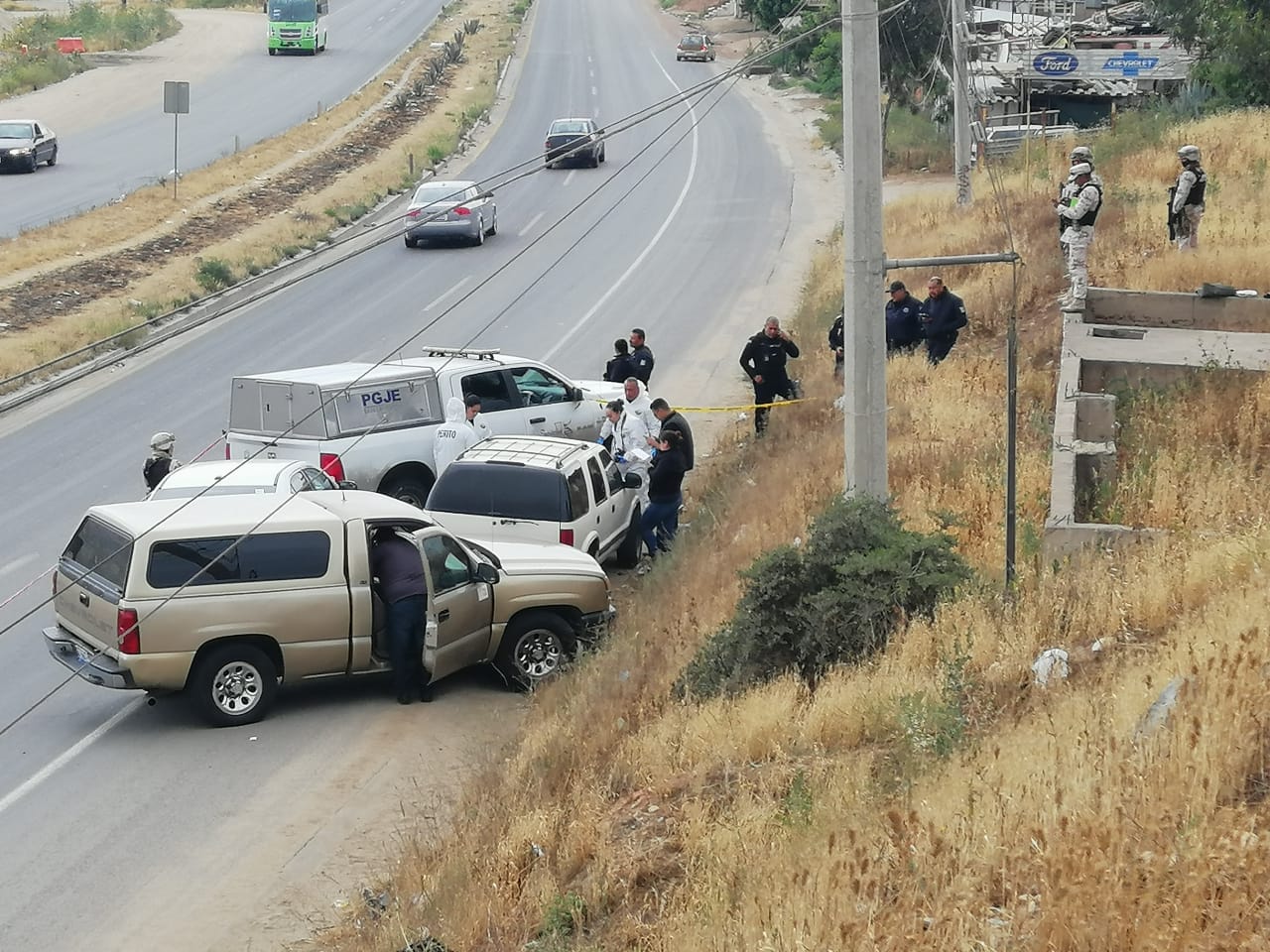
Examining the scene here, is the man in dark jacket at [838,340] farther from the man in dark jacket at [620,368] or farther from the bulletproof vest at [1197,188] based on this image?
the bulletproof vest at [1197,188]

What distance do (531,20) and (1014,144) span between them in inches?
2227

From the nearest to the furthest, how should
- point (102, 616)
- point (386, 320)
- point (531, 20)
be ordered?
point (102, 616) < point (386, 320) < point (531, 20)

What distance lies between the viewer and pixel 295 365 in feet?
84.9

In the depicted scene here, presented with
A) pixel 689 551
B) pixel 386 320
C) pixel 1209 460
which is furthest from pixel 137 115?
pixel 1209 460

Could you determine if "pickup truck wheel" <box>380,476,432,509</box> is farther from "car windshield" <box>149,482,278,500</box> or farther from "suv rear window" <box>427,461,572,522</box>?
"car windshield" <box>149,482,278,500</box>

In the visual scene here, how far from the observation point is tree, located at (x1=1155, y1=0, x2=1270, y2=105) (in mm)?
32344

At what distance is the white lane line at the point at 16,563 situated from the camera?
15.9m

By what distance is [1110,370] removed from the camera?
15070mm

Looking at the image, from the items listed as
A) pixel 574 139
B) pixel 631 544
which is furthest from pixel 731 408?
pixel 574 139

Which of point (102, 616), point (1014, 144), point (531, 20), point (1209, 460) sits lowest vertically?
point (102, 616)

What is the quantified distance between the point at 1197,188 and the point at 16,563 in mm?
13906

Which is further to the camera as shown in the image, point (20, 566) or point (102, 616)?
point (20, 566)

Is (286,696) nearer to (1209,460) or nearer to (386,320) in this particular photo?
(1209,460)

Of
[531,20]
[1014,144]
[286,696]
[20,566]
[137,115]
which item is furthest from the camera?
[531,20]
